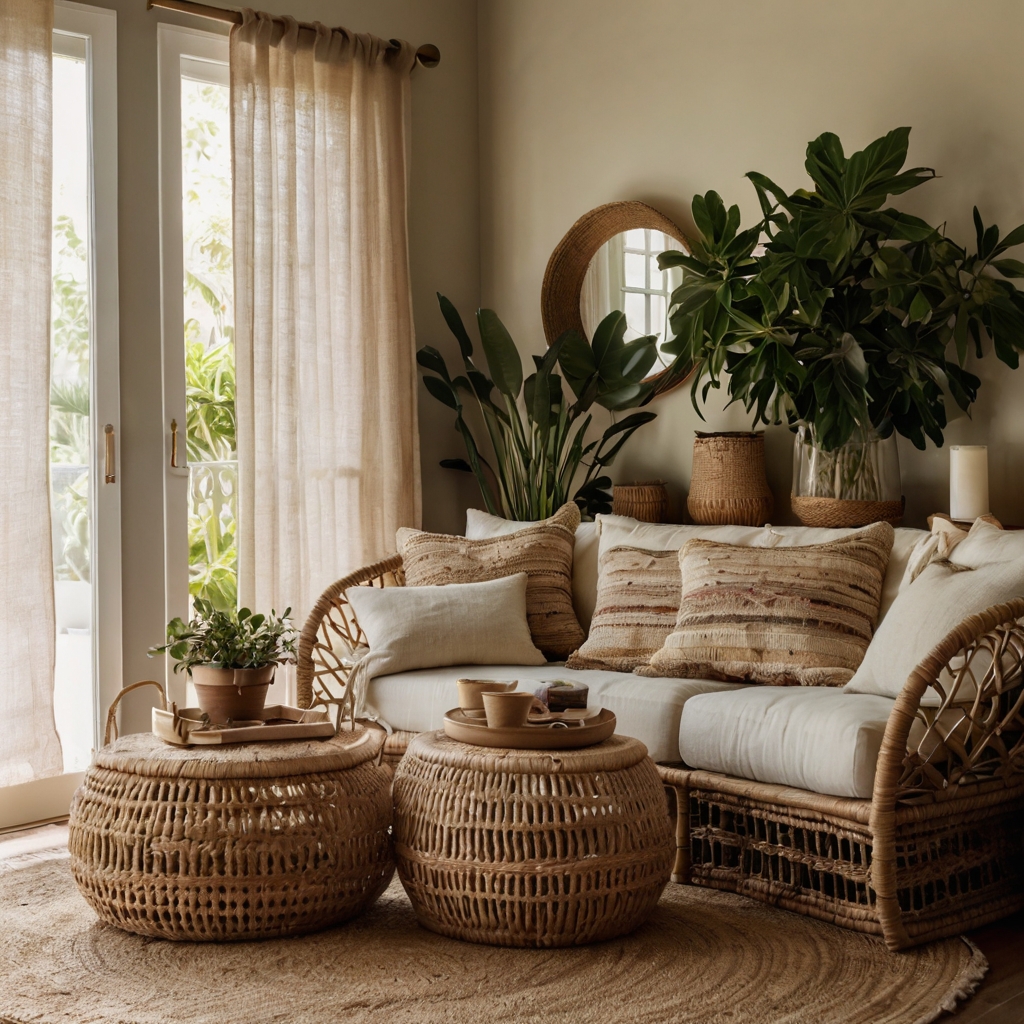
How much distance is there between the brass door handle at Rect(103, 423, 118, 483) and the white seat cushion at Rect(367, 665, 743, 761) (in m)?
1.09

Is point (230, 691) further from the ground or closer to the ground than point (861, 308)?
closer to the ground

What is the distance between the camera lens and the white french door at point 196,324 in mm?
3775

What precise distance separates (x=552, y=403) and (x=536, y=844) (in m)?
1.97

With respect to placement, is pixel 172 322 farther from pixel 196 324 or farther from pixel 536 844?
pixel 536 844

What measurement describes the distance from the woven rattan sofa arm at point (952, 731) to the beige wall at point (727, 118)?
32.6 inches

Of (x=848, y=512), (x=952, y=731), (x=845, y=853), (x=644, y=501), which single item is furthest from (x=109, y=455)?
(x=952, y=731)

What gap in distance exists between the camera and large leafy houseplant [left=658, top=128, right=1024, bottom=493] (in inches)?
119

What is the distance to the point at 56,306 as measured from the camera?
3572 millimetres

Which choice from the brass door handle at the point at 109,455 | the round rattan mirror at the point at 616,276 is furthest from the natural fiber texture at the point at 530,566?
the brass door handle at the point at 109,455

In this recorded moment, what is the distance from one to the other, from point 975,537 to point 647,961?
3.96 feet

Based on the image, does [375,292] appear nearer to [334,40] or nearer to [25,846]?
[334,40]

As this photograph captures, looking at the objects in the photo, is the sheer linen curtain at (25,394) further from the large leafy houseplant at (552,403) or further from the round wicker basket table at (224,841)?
the large leafy houseplant at (552,403)

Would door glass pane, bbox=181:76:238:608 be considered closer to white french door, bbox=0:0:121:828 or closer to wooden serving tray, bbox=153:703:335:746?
white french door, bbox=0:0:121:828

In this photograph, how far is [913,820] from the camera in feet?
7.50
